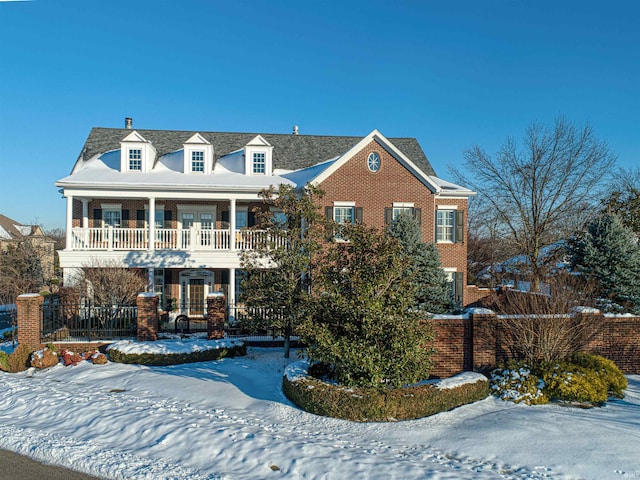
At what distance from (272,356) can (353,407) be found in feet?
16.9

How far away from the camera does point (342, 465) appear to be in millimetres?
6465

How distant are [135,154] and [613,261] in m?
19.7

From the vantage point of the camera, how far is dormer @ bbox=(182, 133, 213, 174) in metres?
21.5

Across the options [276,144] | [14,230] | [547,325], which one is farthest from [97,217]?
[14,230]

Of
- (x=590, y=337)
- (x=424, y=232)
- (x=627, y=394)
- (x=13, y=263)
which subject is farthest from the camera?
(x=13, y=263)

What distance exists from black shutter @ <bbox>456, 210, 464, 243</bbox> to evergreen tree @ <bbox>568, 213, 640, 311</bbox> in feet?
20.4

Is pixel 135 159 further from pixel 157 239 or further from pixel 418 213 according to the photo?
pixel 418 213

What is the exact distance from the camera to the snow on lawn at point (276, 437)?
254 inches

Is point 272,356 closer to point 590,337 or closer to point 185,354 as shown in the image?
point 185,354

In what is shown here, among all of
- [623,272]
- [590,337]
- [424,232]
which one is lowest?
[590,337]

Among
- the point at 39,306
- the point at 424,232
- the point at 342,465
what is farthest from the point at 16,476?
the point at 424,232

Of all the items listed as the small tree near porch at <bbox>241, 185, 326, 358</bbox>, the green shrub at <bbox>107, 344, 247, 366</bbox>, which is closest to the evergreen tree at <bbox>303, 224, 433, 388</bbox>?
the small tree near porch at <bbox>241, 185, 326, 358</bbox>

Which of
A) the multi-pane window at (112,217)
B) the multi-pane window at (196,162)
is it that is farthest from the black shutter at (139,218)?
the multi-pane window at (196,162)

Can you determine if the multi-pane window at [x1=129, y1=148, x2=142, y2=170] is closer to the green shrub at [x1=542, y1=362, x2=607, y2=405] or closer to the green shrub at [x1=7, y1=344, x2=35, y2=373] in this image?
the green shrub at [x1=7, y1=344, x2=35, y2=373]
